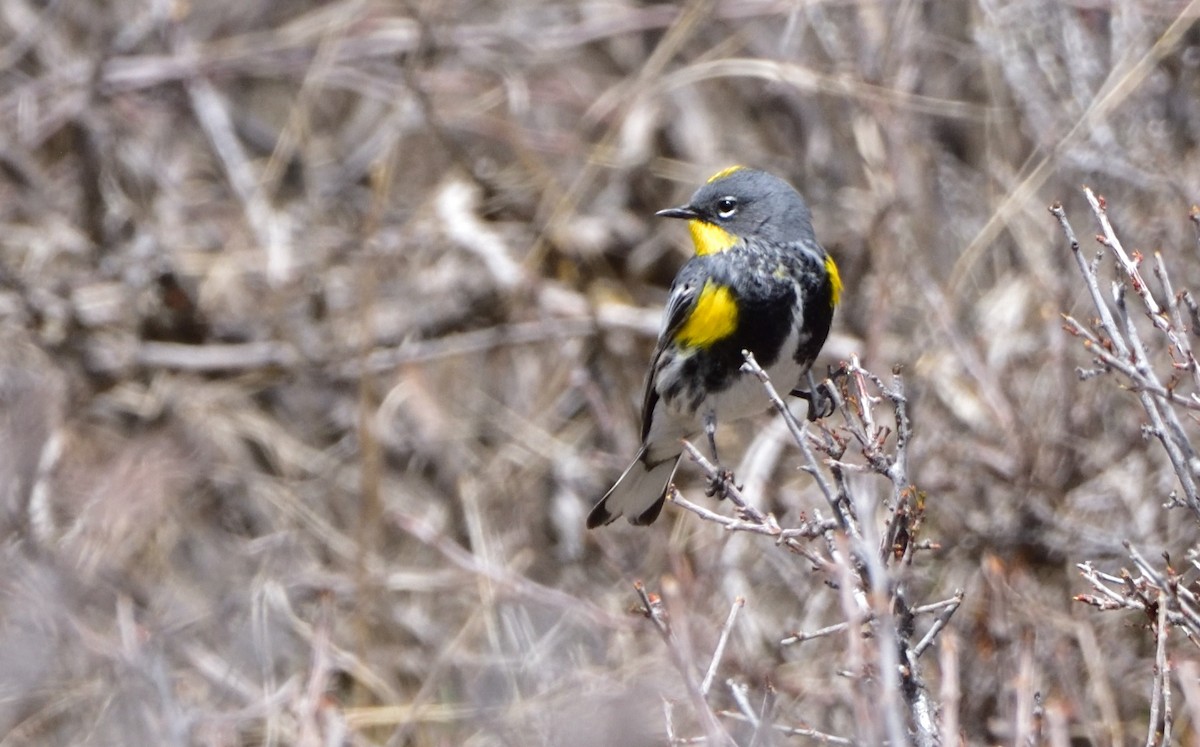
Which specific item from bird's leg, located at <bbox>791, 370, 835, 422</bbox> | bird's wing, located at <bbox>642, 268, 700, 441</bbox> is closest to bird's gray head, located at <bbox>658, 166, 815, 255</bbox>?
bird's wing, located at <bbox>642, 268, 700, 441</bbox>

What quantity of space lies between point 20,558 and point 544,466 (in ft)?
9.62

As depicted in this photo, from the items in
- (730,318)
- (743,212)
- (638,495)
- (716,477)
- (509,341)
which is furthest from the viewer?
(509,341)

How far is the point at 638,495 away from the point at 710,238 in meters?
0.87

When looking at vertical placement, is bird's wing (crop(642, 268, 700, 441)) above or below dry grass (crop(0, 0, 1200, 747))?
above

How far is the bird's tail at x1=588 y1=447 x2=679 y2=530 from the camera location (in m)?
4.88

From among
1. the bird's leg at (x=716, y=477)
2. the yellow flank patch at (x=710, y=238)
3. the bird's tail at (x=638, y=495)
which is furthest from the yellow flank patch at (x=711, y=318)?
the bird's tail at (x=638, y=495)

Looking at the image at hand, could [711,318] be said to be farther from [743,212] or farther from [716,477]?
[716,477]

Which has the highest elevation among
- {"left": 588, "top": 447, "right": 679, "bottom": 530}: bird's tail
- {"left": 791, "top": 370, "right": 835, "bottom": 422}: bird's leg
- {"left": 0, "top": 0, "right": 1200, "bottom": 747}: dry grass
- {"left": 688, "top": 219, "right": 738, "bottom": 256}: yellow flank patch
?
{"left": 688, "top": 219, "right": 738, "bottom": 256}: yellow flank patch

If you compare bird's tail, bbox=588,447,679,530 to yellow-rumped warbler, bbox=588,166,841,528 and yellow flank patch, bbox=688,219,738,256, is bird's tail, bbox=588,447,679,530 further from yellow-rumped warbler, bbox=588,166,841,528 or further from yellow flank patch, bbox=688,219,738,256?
yellow flank patch, bbox=688,219,738,256

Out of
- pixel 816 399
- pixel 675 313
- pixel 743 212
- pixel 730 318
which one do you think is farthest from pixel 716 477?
pixel 743 212

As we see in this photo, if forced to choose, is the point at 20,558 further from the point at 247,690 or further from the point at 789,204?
the point at 789,204

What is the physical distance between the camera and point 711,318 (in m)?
4.55

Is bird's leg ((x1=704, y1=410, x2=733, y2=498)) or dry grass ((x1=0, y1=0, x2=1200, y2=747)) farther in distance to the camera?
dry grass ((x1=0, y1=0, x2=1200, y2=747))

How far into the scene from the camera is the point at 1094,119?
19.0 feet
